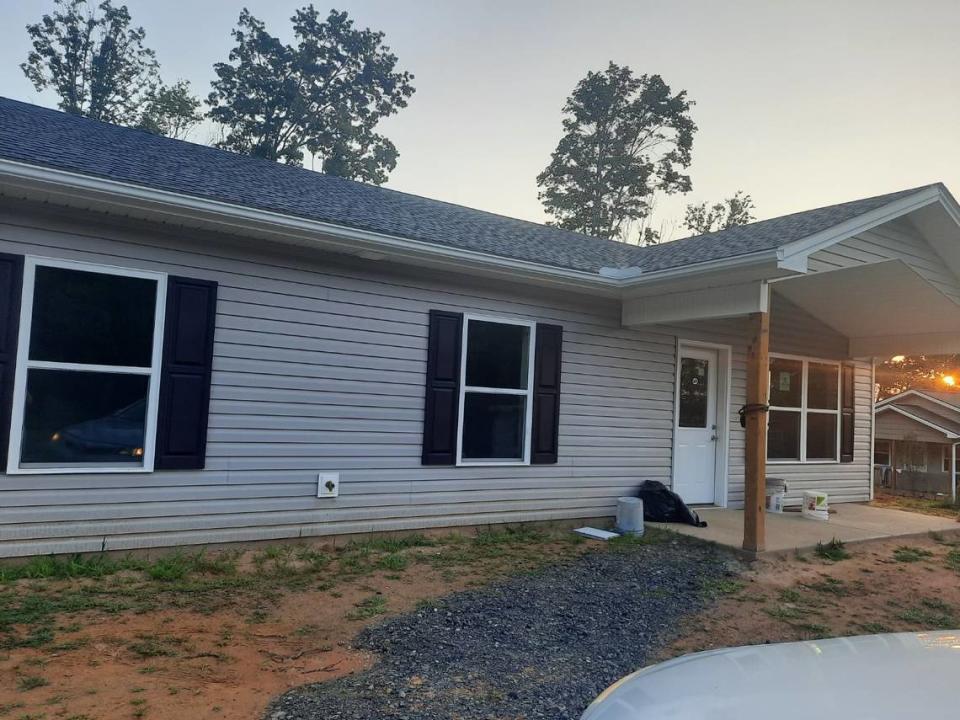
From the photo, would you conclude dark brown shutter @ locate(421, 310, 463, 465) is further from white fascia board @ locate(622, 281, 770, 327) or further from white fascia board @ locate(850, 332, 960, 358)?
white fascia board @ locate(850, 332, 960, 358)

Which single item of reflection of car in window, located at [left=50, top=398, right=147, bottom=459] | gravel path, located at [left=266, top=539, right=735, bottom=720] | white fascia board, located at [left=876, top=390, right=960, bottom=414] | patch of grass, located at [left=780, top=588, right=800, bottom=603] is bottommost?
gravel path, located at [left=266, top=539, right=735, bottom=720]

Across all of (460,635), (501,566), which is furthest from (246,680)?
(501,566)

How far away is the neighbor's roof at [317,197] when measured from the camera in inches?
207

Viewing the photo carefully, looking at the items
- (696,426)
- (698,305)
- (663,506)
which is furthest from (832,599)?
(696,426)

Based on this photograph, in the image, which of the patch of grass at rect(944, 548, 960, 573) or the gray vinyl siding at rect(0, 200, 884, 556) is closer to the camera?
the gray vinyl siding at rect(0, 200, 884, 556)

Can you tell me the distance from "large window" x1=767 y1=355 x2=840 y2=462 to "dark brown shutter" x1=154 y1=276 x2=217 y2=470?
7.41 m

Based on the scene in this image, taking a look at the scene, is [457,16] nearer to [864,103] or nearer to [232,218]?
[864,103]

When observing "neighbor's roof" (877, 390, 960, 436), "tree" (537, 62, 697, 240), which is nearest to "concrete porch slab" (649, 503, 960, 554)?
"neighbor's roof" (877, 390, 960, 436)

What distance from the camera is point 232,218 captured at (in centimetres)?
521

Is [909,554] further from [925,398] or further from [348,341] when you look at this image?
[925,398]

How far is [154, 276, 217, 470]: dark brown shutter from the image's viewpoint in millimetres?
5188

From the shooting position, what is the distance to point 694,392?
8602 millimetres

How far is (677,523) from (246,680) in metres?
5.41

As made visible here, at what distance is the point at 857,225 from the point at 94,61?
81.5 feet
